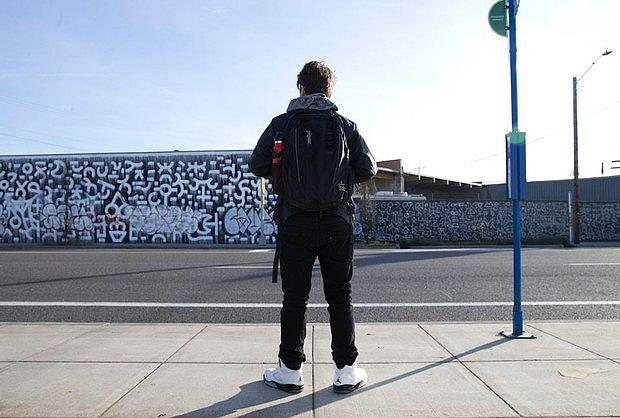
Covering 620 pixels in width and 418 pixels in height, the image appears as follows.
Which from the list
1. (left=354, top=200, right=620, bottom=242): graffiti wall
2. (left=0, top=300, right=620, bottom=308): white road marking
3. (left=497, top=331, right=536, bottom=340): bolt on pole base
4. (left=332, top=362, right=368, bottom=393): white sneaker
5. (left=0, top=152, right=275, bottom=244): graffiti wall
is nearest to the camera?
(left=332, top=362, right=368, bottom=393): white sneaker

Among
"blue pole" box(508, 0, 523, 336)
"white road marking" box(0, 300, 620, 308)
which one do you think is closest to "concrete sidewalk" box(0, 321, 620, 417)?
"blue pole" box(508, 0, 523, 336)

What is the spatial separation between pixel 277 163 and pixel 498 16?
3182 millimetres

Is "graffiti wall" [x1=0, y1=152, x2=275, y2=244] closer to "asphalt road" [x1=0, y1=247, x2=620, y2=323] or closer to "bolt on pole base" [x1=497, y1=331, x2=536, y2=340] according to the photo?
"asphalt road" [x1=0, y1=247, x2=620, y2=323]

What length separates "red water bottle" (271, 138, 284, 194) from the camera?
3.42m

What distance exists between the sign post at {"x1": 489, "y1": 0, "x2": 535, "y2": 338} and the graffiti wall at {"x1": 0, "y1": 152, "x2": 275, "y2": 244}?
22043 millimetres

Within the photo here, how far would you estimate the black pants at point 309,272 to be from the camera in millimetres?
3430

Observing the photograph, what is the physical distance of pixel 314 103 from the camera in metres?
3.48

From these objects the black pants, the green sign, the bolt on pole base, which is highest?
the green sign

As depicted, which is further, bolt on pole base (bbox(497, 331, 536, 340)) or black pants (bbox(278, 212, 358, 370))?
bolt on pole base (bbox(497, 331, 536, 340))

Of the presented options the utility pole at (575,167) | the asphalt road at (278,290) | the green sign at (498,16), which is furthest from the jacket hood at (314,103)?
the utility pole at (575,167)

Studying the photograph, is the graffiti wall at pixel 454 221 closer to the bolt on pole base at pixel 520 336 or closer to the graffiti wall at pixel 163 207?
the graffiti wall at pixel 163 207

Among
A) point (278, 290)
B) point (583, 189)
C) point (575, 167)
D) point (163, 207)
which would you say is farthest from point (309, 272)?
point (583, 189)

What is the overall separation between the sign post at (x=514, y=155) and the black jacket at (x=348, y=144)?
2174mm

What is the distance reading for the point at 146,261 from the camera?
1403cm
